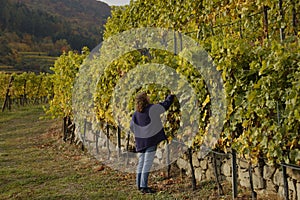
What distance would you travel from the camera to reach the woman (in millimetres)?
5898

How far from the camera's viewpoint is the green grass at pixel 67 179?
5.96 m

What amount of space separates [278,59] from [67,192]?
4.15m

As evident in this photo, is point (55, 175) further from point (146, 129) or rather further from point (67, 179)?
point (146, 129)

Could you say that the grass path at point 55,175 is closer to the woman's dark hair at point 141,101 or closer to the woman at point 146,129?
the woman at point 146,129

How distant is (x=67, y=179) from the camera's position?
7.12 metres

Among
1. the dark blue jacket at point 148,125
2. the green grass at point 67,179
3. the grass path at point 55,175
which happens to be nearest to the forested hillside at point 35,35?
the grass path at point 55,175

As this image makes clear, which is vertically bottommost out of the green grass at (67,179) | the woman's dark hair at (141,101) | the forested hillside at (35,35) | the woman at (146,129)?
the green grass at (67,179)

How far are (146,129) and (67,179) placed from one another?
2206 mm

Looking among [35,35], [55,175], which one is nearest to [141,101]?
[55,175]

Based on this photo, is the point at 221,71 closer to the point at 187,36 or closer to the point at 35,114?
the point at 187,36

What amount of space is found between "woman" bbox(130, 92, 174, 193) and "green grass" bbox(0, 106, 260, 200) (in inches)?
15.7

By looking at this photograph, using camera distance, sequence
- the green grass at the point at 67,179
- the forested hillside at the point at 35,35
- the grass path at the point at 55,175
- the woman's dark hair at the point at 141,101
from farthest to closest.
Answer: the forested hillside at the point at 35,35, the grass path at the point at 55,175, the green grass at the point at 67,179, the woman's dark hair at the point at 141,101

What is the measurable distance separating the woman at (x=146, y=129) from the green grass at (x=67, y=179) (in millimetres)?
399

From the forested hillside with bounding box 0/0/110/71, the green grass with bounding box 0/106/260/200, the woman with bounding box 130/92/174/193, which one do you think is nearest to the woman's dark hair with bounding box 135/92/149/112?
the woman with bounding box 130/92/174/193
